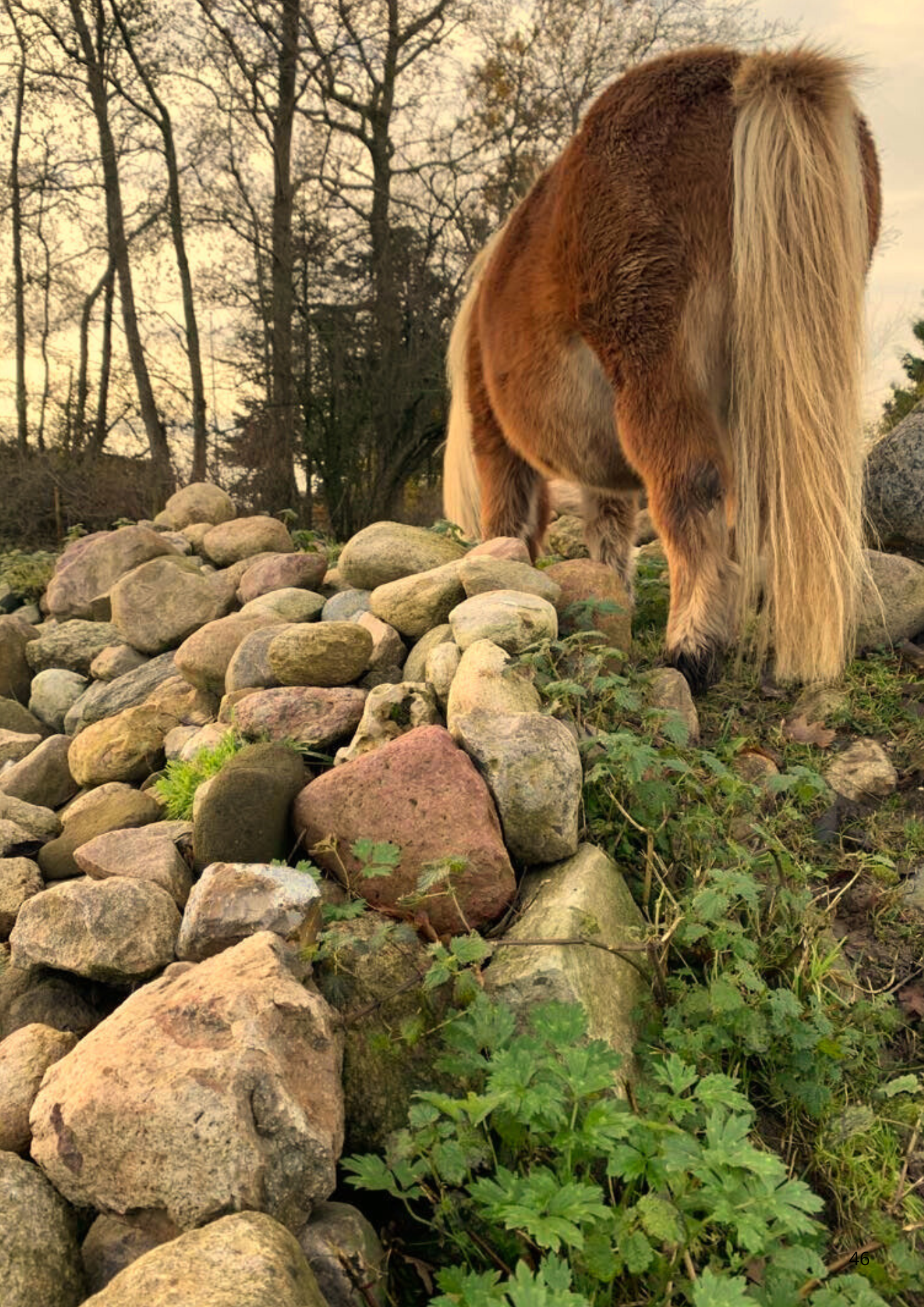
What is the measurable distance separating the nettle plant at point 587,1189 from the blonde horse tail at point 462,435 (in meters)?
3.37

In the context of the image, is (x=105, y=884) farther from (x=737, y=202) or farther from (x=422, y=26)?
(x=422, y=26)

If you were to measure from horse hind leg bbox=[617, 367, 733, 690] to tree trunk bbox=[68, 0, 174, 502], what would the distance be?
28.4 ft

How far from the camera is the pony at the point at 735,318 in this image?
277cm

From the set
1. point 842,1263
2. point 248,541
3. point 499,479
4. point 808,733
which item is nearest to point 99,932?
point 842,1263

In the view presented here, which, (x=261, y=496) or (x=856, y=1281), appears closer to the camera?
(x=856, y=1281)

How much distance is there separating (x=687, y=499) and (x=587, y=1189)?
2.10 meters

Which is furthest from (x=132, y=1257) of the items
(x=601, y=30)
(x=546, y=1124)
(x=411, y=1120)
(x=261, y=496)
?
(x=601, y=30)

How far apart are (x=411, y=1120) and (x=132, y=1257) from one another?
18.0 inches

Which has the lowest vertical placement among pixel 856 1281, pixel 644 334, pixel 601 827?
pixel 856 1281

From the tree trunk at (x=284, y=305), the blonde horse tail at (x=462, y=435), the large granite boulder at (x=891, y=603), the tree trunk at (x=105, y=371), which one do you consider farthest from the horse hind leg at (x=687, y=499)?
the tree trunk at (x=105, y=371)

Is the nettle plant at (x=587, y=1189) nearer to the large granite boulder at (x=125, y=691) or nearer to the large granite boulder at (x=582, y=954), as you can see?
the large granite boulder at (x=582, y=954)

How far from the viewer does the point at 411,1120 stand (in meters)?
1.49

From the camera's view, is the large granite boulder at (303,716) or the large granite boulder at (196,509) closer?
the large granite boulder at (303,716)

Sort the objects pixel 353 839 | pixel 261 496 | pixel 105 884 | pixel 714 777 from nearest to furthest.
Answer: pixel 105 884, pixel 353 839, pixel 714 777, pixel 261 496
